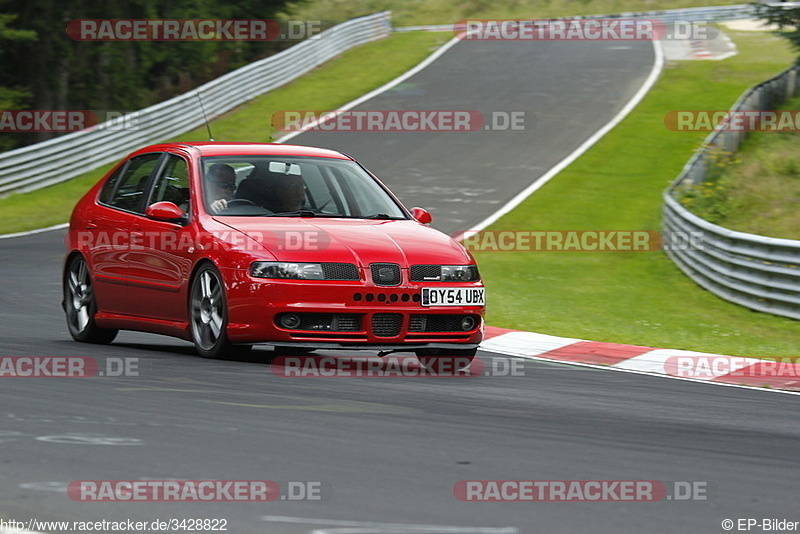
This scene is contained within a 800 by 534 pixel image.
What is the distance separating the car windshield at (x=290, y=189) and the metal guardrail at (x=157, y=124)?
1141cm

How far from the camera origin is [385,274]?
8516 mm

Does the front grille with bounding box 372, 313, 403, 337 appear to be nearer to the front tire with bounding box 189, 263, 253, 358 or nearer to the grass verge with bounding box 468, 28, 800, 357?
the front tire with bounding box 189, 263, 253, 358

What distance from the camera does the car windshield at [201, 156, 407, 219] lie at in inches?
361

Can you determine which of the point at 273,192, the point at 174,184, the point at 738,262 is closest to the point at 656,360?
the point at 273,192

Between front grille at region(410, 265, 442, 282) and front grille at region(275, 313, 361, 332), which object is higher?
front grille at region(410, 265, 442, 282)

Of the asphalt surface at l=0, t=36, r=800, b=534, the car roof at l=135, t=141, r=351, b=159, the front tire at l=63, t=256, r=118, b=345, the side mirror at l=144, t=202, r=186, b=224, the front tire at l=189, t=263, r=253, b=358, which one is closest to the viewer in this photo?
the asphalt surface at l=0, t=36, r=800, b=534

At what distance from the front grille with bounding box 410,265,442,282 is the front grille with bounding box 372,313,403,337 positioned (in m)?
0.28

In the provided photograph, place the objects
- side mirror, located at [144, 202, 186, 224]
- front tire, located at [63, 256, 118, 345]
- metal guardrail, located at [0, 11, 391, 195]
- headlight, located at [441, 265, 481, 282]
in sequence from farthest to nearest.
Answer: metal guardrail, located at [0, 11, 391, 195]
front tire, located at [63, 256, 118, 345]
side mirror, located at [144, 202, 186, 224]
headlight, located at [441, 265, 481, 282]

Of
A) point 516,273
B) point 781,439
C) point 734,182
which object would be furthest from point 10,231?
point 781,439

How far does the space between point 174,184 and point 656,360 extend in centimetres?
398

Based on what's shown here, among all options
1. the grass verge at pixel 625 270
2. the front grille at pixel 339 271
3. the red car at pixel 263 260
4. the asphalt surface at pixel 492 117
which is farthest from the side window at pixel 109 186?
the asphalt surface at pixel 492 117

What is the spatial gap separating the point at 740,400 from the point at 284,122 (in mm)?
24713

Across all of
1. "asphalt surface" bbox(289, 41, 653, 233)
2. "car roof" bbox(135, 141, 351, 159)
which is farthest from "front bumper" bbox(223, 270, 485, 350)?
"asphalt surface" bbox(289, 41, 653, 233)

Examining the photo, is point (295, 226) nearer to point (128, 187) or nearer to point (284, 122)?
point (128, 187)
